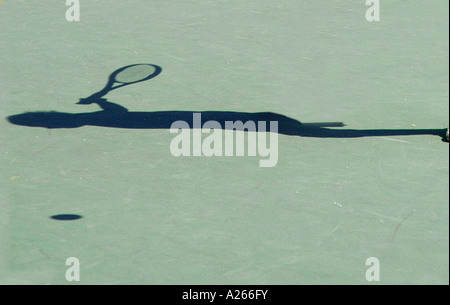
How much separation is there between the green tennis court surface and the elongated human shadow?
0.03 m

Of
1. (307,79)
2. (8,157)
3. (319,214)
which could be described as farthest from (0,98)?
(319,214)

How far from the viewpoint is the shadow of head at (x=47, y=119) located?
34.2 feet

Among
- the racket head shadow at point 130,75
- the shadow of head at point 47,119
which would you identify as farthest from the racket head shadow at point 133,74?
the shadow of head at point 47,119

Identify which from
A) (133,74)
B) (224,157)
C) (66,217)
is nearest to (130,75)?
(133,74)

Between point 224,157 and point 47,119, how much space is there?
2.51 m

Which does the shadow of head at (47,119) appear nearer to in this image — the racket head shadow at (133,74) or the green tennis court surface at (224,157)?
the green tennis court surface at (224,157)

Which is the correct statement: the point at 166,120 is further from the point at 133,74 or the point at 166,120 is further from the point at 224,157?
the point at 133,74

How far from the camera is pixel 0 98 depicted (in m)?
11.1

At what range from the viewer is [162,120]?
10.5 metres

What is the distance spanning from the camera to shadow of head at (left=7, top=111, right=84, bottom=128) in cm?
1043

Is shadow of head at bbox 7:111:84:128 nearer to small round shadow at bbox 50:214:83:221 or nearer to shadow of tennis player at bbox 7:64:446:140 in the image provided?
shadow of tennis player at bbox 7:64:446:140

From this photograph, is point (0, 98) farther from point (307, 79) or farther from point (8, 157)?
point (307, 79)

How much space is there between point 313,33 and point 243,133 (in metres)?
3.41

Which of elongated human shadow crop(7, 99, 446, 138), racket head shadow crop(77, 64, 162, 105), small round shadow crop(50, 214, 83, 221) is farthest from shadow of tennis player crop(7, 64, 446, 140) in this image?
small round shadow crop(50, 214, 83, 221)
